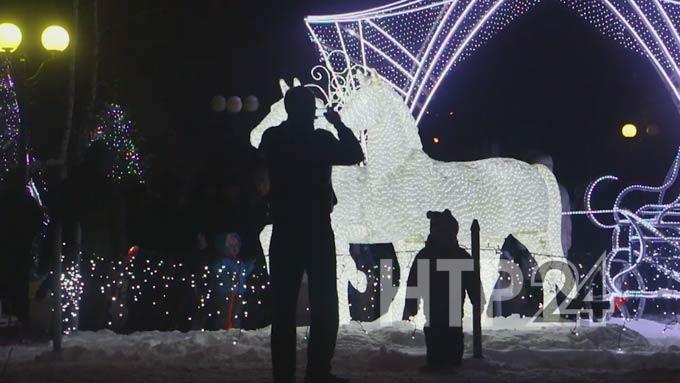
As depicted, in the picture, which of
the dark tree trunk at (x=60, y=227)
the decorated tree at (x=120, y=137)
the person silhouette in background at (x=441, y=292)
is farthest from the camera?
the decorated tree at (x=120, y=137)

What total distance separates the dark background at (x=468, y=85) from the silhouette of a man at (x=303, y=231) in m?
14.1

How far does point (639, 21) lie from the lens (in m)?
12.8

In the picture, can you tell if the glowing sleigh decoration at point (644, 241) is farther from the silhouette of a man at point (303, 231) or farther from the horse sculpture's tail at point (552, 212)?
the silhouette of a man at point (303, 231)

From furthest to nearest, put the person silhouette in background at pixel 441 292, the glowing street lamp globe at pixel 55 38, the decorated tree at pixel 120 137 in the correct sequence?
the decorated tree at pixel 120 137 → the glowing street lamp globe at pixel 55 38 → the person silhouette in background at pixel 441 292

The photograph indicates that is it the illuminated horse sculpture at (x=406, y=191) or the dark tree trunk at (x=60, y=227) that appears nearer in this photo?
the dark tree trunk at (x=60, y=227)

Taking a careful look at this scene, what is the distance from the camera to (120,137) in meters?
20.9

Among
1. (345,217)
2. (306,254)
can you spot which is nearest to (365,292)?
(345,217)

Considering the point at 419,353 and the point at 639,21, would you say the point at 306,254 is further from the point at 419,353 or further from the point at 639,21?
the point at 639,21

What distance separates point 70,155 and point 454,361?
7.21 metres

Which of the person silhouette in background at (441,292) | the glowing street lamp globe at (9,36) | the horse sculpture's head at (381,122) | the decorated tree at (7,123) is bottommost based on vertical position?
the person silhouette in background at (441,292)

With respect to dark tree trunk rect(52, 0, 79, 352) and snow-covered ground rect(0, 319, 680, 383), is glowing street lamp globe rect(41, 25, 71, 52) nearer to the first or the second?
dark tree trunk rect(52, 0, 79, 352)

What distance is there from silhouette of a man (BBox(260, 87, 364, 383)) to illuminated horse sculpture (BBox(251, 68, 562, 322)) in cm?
453

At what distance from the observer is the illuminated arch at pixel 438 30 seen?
480 inches

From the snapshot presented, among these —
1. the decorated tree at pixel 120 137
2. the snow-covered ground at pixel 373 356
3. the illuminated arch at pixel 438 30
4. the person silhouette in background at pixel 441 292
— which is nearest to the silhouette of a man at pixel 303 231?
the snow-covered ground at pixel 373 356
